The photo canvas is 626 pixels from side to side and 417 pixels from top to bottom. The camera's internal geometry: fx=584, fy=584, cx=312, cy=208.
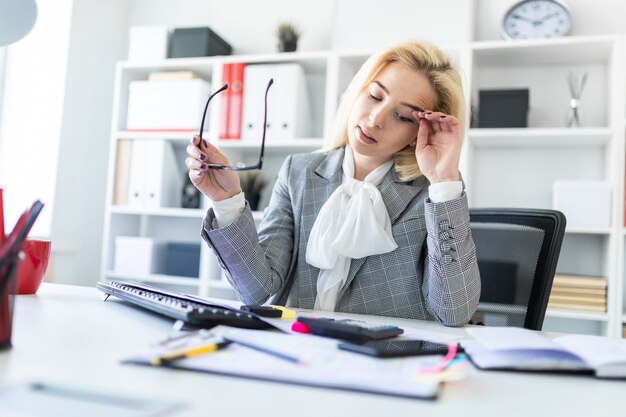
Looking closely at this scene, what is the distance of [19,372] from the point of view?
1.65ft

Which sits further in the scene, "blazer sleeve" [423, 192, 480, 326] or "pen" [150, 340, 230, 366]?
"blazer sleeve" [423, 192, 480, 326]

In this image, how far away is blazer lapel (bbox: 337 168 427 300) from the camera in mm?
1274

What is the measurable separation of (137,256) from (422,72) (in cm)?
193

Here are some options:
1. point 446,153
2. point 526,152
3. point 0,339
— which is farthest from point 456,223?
point 526,152

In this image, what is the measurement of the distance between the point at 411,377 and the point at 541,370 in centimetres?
19

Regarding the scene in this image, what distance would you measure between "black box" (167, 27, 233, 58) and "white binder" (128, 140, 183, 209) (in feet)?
1.50

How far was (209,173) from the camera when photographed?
1054 millimetres

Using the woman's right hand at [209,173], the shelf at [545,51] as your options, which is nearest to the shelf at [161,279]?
the shelf at [545,51]

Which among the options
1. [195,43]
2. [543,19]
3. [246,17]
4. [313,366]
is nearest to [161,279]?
[195,43]

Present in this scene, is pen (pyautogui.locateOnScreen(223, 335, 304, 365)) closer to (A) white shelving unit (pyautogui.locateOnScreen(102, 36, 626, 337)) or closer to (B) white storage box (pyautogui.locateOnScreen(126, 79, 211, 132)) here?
(A) white shelving unit (pyautogui.locateOnScreen(102, 36, 626, 337))

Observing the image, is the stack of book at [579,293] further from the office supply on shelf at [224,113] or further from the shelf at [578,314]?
the office supply on shelf at [224,113]

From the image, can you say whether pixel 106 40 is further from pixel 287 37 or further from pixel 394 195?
pixel 394 195

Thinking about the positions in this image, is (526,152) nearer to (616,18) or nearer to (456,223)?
(616,18)

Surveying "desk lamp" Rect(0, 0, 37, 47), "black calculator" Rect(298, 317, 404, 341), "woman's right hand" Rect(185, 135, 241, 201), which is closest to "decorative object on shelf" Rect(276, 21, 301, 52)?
"desk lamp" Rect(0, 0, 37, 47)
